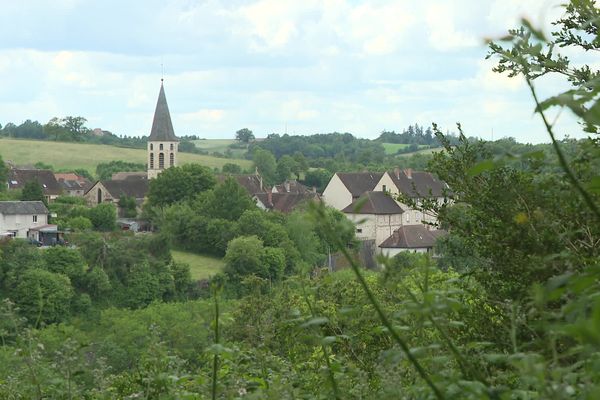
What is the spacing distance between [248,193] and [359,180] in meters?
8.43

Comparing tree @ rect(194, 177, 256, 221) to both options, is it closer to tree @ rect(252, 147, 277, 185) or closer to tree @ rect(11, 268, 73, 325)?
Answer: tree @ rect(11, 268, 73, 325)

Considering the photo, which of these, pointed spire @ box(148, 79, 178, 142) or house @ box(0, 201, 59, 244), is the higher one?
pointed spire @ box(148, 79, 178, 142)

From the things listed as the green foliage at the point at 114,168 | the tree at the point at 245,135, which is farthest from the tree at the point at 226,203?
the tree at the point at 245,135

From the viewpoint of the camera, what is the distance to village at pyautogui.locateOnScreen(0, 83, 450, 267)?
60562 millimetres

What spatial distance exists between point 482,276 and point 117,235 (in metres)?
53.0

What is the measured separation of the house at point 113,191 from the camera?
79.9 metres

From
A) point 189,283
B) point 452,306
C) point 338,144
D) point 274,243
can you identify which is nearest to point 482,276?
point 452,306

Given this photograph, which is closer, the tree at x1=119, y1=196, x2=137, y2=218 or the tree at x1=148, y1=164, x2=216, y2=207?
the tree at x1=148, y1=164, x2=216, y2=207

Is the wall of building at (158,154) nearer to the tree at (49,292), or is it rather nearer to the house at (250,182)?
the house at (250,182)

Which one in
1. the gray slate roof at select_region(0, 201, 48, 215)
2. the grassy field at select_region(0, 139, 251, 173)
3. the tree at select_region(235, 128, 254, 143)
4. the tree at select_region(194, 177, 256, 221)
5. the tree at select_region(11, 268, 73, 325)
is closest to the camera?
the tree at select_region(11, 268, 73, 325)

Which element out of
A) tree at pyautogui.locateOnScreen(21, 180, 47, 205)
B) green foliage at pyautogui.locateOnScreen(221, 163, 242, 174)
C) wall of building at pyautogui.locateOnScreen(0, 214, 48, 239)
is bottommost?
wall of building at pyautogui.locateOnScreen(0, 214, 48, 239)

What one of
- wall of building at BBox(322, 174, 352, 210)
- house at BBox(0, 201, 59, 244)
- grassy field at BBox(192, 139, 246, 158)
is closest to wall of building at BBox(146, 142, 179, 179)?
wall of building at BBox(322, 174, 352, 210)

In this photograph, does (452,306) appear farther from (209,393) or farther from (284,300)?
(284,300)

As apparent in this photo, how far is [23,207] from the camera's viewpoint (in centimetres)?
6175
